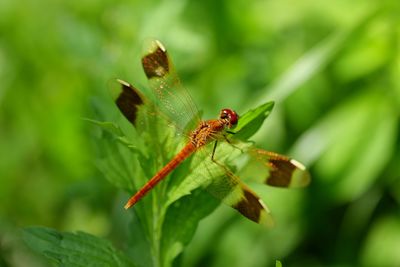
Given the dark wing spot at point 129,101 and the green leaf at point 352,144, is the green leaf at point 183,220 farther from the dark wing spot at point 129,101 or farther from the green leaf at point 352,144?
the green leaf at point 352,144

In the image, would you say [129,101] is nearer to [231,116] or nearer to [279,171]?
[231,116]

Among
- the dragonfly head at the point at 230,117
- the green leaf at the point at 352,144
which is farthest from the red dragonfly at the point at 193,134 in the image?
the green leaf at the point at 352,144

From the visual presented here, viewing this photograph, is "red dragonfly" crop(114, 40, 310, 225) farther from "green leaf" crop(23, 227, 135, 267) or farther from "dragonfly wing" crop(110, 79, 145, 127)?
"green leaf" crop(23, 227, 135, 267)

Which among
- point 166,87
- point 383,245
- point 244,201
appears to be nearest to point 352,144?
point 383,245

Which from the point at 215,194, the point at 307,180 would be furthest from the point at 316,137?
the point at 215,194

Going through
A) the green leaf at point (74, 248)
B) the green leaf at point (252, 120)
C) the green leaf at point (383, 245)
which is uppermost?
the green leaf at point (252, 120)

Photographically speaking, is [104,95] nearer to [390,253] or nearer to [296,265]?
[296,265]
